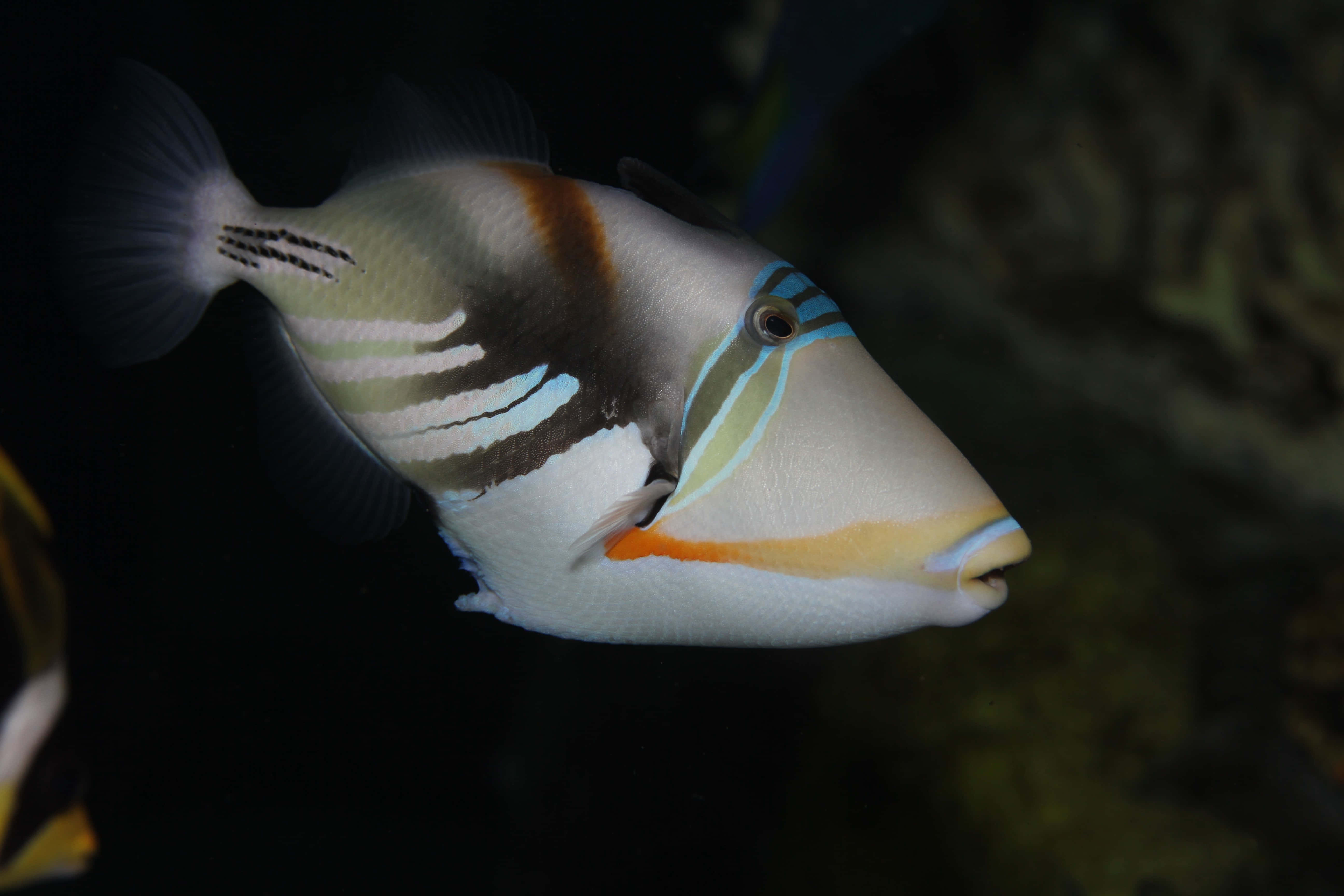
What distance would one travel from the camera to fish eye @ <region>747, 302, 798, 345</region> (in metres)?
0.83

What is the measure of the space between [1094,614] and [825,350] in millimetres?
1696

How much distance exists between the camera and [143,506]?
1483 mm

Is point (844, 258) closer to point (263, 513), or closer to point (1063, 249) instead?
point (1063, 249)

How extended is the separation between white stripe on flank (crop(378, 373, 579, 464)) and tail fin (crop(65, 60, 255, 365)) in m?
0.34

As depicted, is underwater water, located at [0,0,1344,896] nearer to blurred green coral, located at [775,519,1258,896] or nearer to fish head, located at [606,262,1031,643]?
blurred green coral, located at [775,519,1258,896]

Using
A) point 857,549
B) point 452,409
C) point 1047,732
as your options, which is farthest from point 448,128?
point 1047,732

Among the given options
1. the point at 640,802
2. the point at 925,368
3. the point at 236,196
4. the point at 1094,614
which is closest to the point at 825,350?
the point at 236,196

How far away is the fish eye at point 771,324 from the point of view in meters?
0.83

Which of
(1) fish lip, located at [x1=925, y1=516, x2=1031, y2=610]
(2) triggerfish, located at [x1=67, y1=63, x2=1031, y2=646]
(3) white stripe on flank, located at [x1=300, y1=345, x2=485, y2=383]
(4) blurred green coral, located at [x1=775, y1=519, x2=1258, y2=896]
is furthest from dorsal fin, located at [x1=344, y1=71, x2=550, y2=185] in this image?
(4) blurred green coral, located at [x1=775, y1=519, x2=1258, y2=896]

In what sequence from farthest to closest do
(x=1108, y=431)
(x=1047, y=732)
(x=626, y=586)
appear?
(x=1108, y=431), (x=1047, y=732), (x=626, y=586)

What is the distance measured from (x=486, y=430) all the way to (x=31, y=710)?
47 cm

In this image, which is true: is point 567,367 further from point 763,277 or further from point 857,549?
point 857,549

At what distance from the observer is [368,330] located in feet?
3.03

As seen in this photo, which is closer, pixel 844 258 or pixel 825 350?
pixel 825 350
